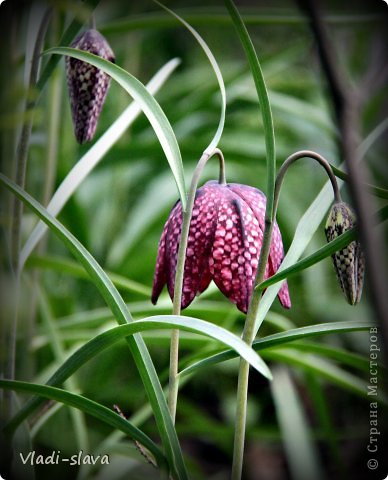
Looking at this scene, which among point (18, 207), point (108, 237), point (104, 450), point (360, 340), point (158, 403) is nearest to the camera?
point (158, 403)

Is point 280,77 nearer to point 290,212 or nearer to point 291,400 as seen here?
point 290,212

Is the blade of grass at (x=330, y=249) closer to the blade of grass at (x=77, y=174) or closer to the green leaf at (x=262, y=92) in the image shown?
the green leaf at (x=262, y=92)

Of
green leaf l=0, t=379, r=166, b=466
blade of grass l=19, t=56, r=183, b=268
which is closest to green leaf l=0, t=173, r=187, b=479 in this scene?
green leaf l=0, t=379, r=166, b=466

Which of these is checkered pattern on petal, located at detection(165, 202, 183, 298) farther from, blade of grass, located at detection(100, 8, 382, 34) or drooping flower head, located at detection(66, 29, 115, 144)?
blade of grass, located at detection(100, 8, 382, 34)

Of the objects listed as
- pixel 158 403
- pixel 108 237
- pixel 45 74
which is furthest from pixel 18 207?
pixel 108 237

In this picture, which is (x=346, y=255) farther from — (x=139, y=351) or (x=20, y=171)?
(x=20, y=171)

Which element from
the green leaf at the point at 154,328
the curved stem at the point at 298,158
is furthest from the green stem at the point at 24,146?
the curved stem at the point at 298,158

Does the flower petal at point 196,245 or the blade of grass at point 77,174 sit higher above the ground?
the blade of grass at point 77,174
